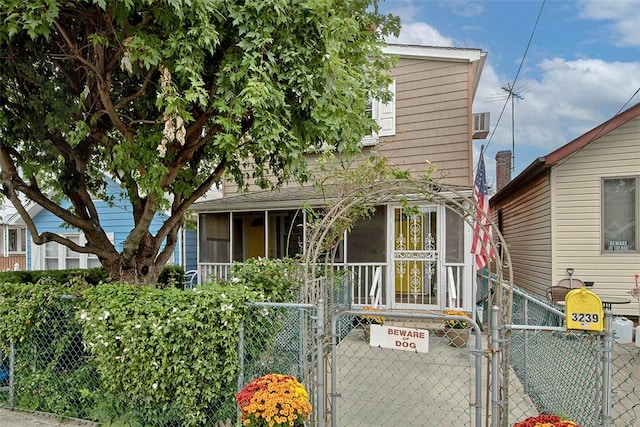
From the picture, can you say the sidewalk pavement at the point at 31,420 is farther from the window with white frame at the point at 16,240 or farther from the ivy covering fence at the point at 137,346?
the window with white frame at the point at 16,240

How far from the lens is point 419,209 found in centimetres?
734

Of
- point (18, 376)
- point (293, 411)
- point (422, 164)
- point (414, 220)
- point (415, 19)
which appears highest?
point (415, 19)

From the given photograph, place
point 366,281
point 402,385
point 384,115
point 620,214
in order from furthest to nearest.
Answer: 1. point 384,115
2. point 366,281
3. point 620,214
4. point 402,385

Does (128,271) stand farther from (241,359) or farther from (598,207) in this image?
(598,207)

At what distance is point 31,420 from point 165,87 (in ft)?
11.7

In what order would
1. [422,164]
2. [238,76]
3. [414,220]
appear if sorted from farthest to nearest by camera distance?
1. [422,164]
2. [414,220]
3. [238,76]

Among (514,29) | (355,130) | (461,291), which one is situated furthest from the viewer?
(514,29)

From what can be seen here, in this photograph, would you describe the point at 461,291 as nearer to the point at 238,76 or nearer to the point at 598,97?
the point at 238,76

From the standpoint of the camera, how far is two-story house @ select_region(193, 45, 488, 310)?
742 centimetres

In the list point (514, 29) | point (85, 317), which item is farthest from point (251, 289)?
point (514, 29)

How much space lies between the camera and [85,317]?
11.4 ft

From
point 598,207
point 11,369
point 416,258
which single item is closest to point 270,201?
point 416,258

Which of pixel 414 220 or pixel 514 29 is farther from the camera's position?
pixel 514 29

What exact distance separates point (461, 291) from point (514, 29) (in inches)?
262
